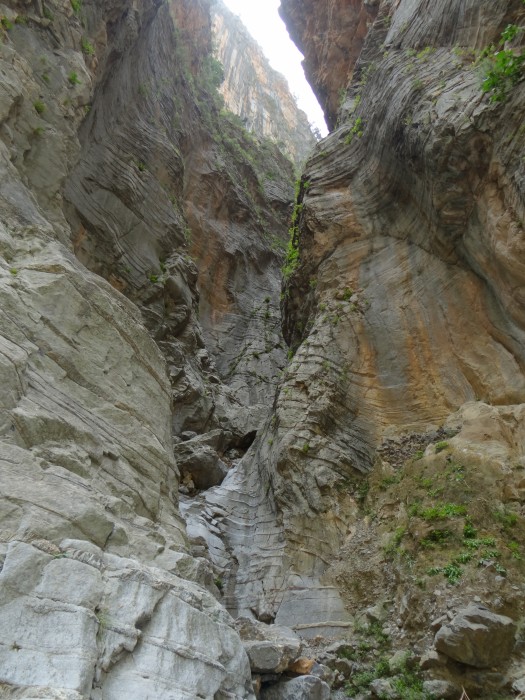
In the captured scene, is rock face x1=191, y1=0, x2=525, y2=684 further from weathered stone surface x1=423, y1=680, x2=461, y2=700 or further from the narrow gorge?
weathered stone surface x1=423, y1=680, x2=461, y2=700

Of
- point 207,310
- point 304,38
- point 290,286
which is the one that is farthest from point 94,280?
point 304,38

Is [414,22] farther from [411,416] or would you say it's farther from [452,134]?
[411,416]

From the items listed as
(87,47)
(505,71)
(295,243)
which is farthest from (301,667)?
(87,47)

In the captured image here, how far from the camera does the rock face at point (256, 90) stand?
199 feet

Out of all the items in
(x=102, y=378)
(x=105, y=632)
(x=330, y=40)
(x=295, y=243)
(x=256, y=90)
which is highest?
(x=256, y=90)

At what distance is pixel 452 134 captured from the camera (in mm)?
12844

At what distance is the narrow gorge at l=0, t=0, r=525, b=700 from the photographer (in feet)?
18.8

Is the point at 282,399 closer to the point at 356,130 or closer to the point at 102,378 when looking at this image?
the point at 102,378

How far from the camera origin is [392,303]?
1537 cm

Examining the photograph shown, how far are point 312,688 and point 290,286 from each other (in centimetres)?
1432

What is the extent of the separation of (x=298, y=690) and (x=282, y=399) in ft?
29.4

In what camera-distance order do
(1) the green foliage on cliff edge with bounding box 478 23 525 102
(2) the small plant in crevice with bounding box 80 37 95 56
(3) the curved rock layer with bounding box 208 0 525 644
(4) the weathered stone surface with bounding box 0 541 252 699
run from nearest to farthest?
1. (4) the weathered stone surface with bounding box 0 541 252 699
2. (1) the green foliage on cliff edge with bounding box 478 23 525 102
3. (3) the curved rock layer with bounding box 208 0 525 644
4. (2) the small plant in crevice with bounding box 80 37 95 56

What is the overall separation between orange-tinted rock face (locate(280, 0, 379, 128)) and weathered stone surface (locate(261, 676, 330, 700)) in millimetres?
26524

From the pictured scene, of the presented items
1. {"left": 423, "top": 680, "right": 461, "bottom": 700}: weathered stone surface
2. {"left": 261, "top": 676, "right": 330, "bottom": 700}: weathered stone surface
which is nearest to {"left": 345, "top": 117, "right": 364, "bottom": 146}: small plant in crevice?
{"left": 423, "top": 680, "right": 461, "bottom": 700}: weathered stone surface
